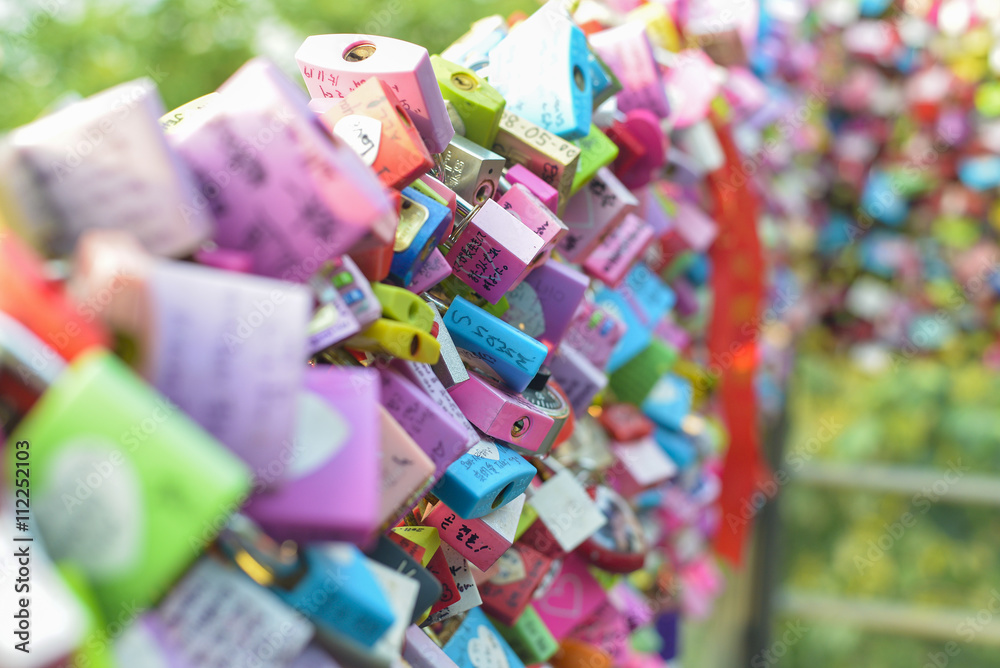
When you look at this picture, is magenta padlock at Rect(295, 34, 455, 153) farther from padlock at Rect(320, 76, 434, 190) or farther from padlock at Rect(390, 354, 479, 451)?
padlock at Rect(390, 354, 479, 451)

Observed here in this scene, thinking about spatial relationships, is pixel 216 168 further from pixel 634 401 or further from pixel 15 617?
pixel 634 401

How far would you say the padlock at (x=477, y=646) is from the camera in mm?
704

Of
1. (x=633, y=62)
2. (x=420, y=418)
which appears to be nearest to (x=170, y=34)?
(x=633, y=62)

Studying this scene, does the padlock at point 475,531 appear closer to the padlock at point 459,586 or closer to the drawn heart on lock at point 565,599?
the padlock at point 459,586

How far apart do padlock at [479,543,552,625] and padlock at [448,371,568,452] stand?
15 cm

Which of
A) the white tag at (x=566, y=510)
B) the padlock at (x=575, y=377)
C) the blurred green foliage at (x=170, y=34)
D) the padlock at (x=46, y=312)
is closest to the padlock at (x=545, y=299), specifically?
the padlock at (x=575, y=377)

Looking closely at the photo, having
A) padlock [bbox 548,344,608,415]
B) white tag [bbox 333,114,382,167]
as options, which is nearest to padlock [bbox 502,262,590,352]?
padlock [bbox 548,344,608,415]

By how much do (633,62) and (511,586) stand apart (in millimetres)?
656

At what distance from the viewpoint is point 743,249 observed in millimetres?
1662

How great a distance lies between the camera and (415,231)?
2.07ft

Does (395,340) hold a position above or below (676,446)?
above

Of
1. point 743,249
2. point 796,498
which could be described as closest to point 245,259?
point 743,249

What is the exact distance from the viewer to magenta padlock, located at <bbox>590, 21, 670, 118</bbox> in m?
1.06

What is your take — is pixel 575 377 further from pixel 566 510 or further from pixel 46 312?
pixel 46 312
